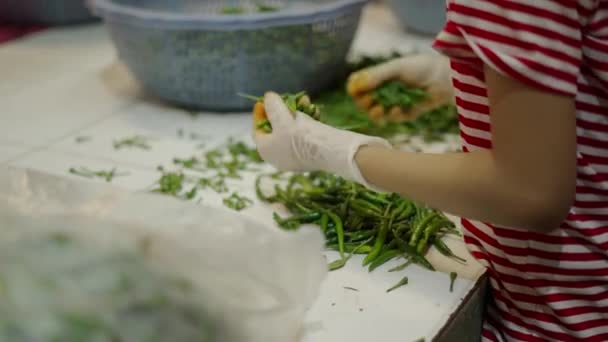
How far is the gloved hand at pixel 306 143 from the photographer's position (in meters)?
0.79

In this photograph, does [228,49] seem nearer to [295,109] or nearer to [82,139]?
[82,139]

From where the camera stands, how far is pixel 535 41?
1.94 feet

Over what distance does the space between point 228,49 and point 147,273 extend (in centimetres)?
75

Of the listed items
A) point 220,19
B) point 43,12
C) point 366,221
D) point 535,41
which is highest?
point 535,41

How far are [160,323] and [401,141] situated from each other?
737mm

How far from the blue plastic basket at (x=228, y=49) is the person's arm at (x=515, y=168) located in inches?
26.6

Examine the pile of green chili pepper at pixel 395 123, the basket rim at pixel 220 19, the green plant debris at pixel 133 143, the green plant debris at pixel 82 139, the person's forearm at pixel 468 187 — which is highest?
the person's forearm at pixel 468 187

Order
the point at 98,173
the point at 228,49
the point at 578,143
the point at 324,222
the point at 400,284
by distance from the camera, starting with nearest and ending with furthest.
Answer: the point at 578,143 → the point at 400,284 → the point at 324,222 → the point at 98,173 → the point at 228,49

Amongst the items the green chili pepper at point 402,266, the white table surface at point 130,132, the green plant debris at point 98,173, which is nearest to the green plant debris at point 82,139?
the white table surface at point 130,132

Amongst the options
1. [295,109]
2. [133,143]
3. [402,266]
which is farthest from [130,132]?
[402,266]

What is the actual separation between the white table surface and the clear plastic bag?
10cm

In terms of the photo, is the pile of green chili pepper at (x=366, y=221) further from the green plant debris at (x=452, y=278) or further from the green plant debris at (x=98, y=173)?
the green plant debris at (x=98, y=173)

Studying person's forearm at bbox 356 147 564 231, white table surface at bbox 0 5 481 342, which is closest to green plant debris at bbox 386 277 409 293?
white table surface at bbox 0 5 481 342

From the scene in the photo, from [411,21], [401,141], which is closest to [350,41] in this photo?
[401,141]
